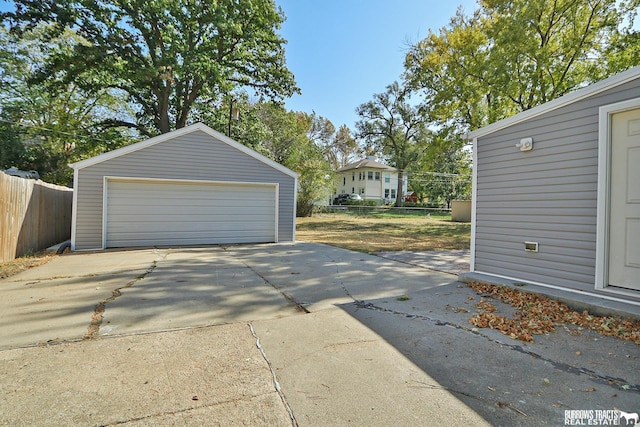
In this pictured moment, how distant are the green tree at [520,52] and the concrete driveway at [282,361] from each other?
11837 millimetres

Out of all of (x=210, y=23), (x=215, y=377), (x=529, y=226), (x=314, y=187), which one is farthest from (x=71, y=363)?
(x=314, y=187)

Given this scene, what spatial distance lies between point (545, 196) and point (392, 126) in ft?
98.1

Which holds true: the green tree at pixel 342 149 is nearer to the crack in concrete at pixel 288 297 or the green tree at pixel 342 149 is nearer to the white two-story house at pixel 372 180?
the white two-story house at pixel 372 180

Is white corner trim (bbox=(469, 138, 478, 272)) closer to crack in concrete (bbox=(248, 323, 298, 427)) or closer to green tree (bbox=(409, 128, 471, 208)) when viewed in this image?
crack in concrete (bbox=(248, 323, 298, 427))

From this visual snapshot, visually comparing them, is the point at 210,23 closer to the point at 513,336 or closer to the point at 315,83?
the point at 315,83

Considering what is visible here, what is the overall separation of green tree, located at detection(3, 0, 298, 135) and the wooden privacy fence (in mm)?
6951

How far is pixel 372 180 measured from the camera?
3838cm

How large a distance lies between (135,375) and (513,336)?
320 centimetres

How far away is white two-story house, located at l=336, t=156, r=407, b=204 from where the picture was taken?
3825cm

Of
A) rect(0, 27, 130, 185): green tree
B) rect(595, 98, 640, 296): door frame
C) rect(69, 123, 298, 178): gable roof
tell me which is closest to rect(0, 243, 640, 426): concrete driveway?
rect(595, 98, 640, 296): door frame

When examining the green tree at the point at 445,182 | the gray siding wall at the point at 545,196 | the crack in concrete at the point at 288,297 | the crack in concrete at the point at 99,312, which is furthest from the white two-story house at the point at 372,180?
the crack in concrete at the point at 99,312

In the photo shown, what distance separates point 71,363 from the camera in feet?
7.48

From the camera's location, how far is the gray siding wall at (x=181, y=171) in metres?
8.02
